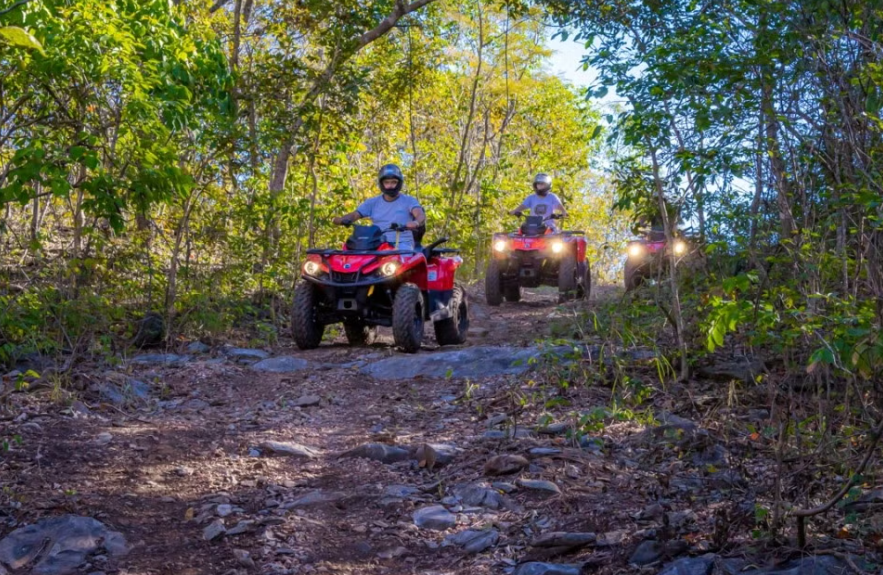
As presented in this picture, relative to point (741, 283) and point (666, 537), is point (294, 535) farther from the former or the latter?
point (741, 283)

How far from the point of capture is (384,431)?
5.61m

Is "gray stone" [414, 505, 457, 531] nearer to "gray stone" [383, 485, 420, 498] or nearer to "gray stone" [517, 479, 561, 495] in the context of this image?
"gray stone" [383, 485, 420, 498]

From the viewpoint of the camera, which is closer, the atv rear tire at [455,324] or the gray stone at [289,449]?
the gray stone at [289,449]

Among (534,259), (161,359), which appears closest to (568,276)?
(534,259)

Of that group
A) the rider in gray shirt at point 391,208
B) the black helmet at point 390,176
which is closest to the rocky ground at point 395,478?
the rider in gray shirt at point 391,208

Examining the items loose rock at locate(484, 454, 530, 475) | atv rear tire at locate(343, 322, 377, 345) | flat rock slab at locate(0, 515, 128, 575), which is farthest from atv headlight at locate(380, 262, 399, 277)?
flat rock slab at locate(0, 515, 128, 575)

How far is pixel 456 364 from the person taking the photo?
7434mm

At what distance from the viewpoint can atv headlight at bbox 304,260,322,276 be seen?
820 centimetres

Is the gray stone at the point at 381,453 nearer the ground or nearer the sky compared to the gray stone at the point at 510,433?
nearer the ground

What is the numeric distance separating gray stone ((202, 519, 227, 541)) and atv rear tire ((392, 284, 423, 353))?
4228 millimetres

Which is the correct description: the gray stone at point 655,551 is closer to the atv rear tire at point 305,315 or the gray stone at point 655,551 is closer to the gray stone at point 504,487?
the gray stone at point 504,487

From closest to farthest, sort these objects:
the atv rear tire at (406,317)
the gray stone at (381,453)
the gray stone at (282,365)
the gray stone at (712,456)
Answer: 1. the gray stone at (712,456)
2. the gray stone at (381,453)
3. the gray stone at (282,365)
4. the atv rear tire at (406,317)

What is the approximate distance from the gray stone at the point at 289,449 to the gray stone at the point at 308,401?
1221 mm

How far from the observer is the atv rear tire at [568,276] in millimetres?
12578
